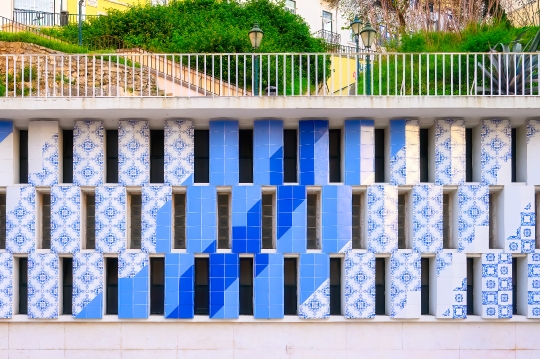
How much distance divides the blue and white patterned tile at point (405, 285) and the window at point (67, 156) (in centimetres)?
694

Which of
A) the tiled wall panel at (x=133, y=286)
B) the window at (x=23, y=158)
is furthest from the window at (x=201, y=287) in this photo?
the window at (x=23, y=158)

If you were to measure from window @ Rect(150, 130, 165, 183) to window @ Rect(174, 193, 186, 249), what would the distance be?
0.54 metres

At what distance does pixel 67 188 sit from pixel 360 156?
599 centimetres

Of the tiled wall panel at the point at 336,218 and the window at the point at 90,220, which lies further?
the window at the point at 90,220

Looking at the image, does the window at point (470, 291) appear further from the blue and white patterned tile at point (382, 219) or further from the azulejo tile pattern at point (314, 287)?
the azulejo tile pattern at point (314, 287)

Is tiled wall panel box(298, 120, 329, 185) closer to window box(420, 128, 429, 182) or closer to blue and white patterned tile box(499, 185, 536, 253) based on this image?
window box(420, 128, 429, 182)

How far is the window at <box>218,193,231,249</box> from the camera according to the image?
575 inches

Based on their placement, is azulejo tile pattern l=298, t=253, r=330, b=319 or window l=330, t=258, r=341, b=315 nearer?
azulejo tile pattern l=298, t=253, r=330, b=319

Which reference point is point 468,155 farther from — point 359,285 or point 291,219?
point 291,219

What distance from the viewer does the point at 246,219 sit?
14047mm

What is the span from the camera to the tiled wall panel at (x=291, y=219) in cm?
1402

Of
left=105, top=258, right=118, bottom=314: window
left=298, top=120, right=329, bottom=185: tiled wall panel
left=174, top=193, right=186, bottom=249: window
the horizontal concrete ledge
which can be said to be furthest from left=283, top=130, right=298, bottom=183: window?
left=105, top=258, right=118, bottom=314: window

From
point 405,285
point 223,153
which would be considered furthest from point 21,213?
point 405,285

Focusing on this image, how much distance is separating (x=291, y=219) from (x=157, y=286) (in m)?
3.16
